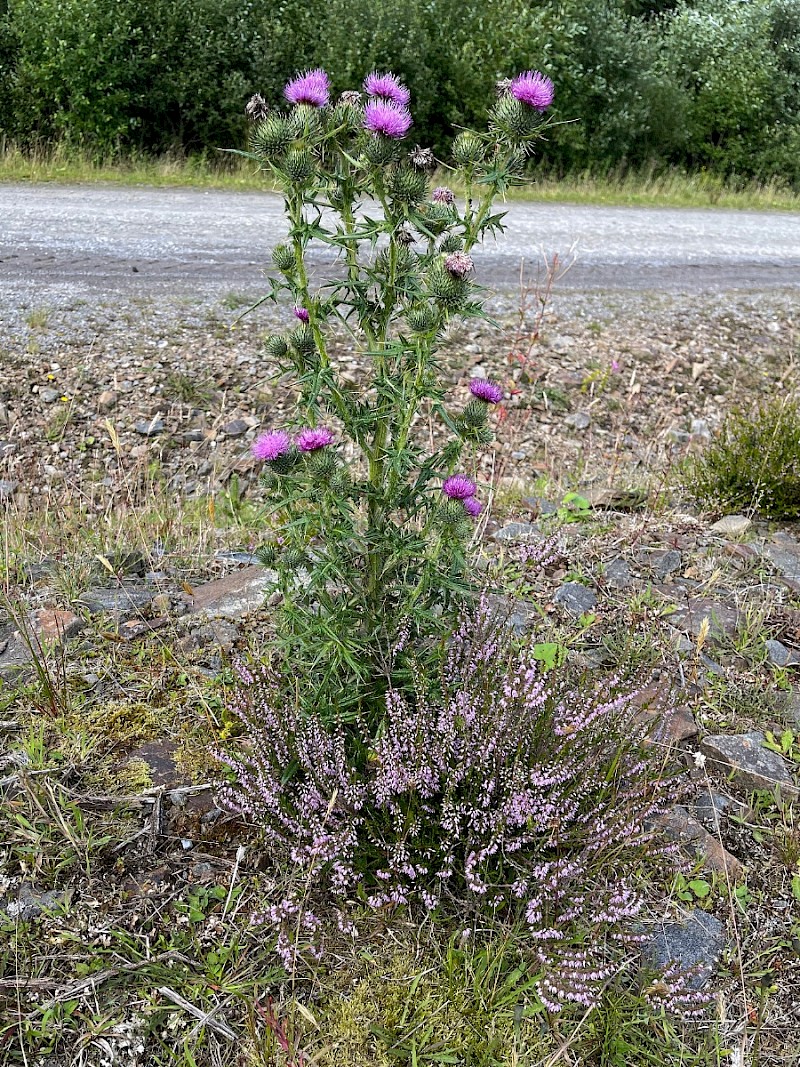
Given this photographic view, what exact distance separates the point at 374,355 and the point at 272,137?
0.61 meters

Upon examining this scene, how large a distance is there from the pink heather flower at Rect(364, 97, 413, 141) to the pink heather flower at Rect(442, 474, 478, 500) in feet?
3.05

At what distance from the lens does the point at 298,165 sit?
7.09 ft

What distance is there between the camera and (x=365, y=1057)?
211cm

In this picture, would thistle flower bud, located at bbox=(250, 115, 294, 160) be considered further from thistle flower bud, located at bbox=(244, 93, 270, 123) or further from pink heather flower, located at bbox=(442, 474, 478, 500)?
pink heather flower, located at bbox=(442, 474, 478, 500)

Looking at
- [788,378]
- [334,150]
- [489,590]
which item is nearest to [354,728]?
[489,590]

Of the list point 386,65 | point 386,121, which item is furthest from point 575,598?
point 386,65

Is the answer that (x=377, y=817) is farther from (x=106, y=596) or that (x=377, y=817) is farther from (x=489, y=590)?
(x=106, y=596)

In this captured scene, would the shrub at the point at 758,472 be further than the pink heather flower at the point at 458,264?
Yes

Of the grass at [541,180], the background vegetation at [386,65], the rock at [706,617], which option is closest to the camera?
the rock at [706,617]

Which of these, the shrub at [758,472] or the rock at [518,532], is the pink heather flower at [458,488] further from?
the shrub at [758,472]

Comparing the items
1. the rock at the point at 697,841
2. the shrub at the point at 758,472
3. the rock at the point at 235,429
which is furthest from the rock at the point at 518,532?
the rock at the point at 235,429

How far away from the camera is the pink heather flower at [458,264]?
7.06 ft

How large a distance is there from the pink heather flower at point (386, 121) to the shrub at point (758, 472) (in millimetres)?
2956

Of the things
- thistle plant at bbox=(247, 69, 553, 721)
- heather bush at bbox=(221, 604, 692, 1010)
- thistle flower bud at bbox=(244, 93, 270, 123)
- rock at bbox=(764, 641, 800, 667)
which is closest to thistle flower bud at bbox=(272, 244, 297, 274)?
thistle plant at bbox=(247, 69, 553, 721)
